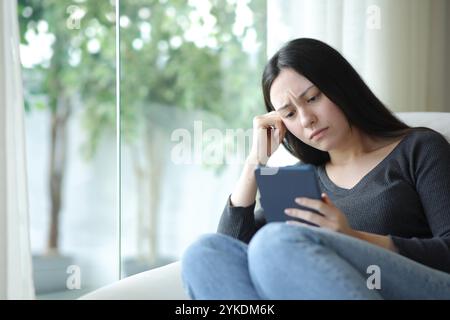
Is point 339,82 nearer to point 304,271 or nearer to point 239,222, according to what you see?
point 239,222

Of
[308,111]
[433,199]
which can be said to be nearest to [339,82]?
[308,111]

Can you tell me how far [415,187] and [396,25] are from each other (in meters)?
0.99

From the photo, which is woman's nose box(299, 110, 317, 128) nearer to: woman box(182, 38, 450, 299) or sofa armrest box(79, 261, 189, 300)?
woman box(182, 38, 450, 299)

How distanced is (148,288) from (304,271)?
0.36m

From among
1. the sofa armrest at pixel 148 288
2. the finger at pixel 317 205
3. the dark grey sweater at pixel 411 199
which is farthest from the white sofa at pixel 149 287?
the dark grey sweater at pixel 411 199

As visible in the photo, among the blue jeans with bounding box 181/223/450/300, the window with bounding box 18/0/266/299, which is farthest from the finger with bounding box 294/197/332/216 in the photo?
the window with bounding box 18/0/266/299

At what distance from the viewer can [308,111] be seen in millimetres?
1491

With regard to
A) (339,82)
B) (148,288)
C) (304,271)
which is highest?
(339,82)

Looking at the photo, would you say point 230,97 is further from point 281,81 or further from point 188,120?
point 281,81

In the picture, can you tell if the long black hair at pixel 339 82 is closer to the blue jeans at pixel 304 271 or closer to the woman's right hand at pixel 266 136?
the woman's right hand at pixel 266 136

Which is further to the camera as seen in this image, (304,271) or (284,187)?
(284,187)

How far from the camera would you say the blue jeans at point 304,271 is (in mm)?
1020

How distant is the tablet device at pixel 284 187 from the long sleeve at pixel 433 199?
21 cm

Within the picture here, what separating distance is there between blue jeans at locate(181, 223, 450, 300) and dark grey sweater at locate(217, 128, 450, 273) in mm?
140
